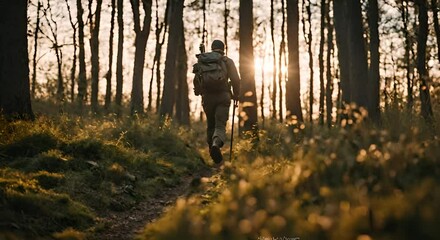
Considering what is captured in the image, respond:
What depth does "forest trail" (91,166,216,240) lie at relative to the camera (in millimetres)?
4855

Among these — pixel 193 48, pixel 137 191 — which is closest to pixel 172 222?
pixel 137 191

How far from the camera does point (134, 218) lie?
223 inches

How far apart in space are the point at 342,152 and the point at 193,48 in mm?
36557

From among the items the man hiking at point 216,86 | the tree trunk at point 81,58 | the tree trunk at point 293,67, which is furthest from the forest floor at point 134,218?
the tree trunk at point 81,58

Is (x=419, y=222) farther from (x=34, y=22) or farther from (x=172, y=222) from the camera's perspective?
(x=34, y=22)

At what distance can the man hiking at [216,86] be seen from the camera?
8898 mm

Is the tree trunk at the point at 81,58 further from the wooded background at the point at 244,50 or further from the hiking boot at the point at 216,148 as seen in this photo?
the hiking boot at the point at 216,148

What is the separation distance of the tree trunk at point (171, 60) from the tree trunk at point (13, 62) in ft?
27.5

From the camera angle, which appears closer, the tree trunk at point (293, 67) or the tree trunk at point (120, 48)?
the tree trunk at point (293, 67)

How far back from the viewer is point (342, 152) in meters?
4.16

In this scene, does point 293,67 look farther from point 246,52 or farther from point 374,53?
point 374,53

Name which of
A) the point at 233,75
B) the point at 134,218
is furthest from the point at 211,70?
the point at 134,218

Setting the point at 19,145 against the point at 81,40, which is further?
the point at 81,40

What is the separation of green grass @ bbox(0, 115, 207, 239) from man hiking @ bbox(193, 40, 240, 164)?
1.08 meters
